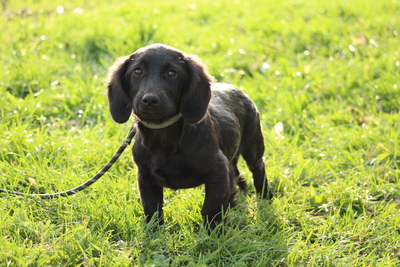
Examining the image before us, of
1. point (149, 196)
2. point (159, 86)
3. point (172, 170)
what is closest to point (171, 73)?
point (159, 86)

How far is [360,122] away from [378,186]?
1.41 metres

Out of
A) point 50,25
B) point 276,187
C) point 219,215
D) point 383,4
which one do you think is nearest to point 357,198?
point 276,187

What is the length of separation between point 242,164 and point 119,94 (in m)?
1.51

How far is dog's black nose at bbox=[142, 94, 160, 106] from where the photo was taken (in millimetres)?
2766

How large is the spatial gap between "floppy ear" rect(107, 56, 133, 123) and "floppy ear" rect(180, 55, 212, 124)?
0.35 m

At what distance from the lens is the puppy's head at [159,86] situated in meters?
2.85

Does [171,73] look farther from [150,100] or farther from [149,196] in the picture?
[149,196]

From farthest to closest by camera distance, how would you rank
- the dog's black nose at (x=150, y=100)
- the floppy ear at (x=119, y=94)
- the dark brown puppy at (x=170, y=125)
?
the floppy ear at (x=119, y=94)
the dark brown puppy at (x=170, y=125)
the dog's black nose at (x=150, y=100)

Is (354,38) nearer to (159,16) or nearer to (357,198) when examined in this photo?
(159,16)

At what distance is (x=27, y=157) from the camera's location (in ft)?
12.9

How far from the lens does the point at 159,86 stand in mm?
2895

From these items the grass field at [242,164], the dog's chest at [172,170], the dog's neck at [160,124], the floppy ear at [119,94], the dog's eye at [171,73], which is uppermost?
the dog's eye at [171,73]

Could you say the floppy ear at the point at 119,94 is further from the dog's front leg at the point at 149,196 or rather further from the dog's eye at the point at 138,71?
the dog's front leg at the point at 149,196

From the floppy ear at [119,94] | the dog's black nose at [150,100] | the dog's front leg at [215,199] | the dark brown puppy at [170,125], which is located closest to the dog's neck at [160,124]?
the dark brown puppy at [170,125]
